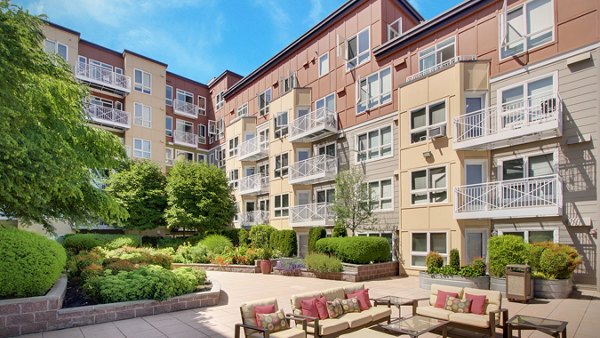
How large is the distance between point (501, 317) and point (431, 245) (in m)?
9.37

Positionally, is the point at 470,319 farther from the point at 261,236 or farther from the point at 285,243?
the point at 261,236

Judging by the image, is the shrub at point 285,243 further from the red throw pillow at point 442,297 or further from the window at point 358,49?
the red throw pillow at point 442,297

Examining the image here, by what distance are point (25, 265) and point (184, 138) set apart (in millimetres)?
30471

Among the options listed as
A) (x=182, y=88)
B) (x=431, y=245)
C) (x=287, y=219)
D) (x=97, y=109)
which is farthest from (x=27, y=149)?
(x=182, y=88)

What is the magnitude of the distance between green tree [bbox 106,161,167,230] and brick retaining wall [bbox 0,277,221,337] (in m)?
18.2

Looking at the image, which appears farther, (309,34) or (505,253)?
(309,34)

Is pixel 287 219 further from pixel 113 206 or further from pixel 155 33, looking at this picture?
pixel 113 206

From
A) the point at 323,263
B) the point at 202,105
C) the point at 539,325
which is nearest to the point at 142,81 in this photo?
the point at 202,105

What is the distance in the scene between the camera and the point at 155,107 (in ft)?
115

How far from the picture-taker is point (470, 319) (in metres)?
8.02

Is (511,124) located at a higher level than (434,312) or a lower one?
higher

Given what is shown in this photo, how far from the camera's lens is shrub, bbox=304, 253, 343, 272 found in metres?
17.0

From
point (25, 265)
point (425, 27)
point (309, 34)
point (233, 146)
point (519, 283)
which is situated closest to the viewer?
point (25, 265)

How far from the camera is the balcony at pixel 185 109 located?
125ft
